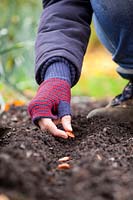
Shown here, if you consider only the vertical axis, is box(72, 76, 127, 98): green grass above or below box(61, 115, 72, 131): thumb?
below

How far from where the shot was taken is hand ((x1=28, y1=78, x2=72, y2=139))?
5.86ft

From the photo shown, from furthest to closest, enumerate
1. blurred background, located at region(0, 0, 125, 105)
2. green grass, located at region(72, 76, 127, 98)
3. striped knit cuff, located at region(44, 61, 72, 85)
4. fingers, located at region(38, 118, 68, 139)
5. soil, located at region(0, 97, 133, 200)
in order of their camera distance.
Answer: green grass, located at region(72, 76, 127, 98) < blurred background, located at region(0, 0, 125, 105) < striped knit cuff, located at region(44, 61, 72, 85) < fingers, located at region(38, 118, 68, 139) < soil, located at region(0, 97, 133, 200)

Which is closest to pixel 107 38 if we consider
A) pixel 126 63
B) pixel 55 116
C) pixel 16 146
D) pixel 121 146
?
pixel 126 63

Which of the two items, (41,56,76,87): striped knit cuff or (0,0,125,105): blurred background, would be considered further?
(0,0,125,105): blurred background

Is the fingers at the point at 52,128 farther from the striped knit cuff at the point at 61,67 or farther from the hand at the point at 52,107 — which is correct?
the striped knit cuff at the point at 61,67

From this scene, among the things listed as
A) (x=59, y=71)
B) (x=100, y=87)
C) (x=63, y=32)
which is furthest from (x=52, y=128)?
(x=100, y=87)

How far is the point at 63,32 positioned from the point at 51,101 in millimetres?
379

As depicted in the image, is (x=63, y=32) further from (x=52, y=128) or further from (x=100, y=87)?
(x=100, y=87)

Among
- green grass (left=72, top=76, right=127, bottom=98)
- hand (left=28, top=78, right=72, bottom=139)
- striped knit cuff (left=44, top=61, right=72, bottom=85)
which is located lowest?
green grass (left=72, top=76, right=127, bottom=98)

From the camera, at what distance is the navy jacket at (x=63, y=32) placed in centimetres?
201

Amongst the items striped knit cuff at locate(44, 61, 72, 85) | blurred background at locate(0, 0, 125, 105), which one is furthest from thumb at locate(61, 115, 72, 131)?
blurred background at locate(0, 0, 125, 105)

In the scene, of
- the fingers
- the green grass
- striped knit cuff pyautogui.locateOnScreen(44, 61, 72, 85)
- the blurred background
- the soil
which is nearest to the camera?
the soil

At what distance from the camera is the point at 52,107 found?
184cm

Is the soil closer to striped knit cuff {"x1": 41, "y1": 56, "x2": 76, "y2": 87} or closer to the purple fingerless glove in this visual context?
the purple fingerless glove
